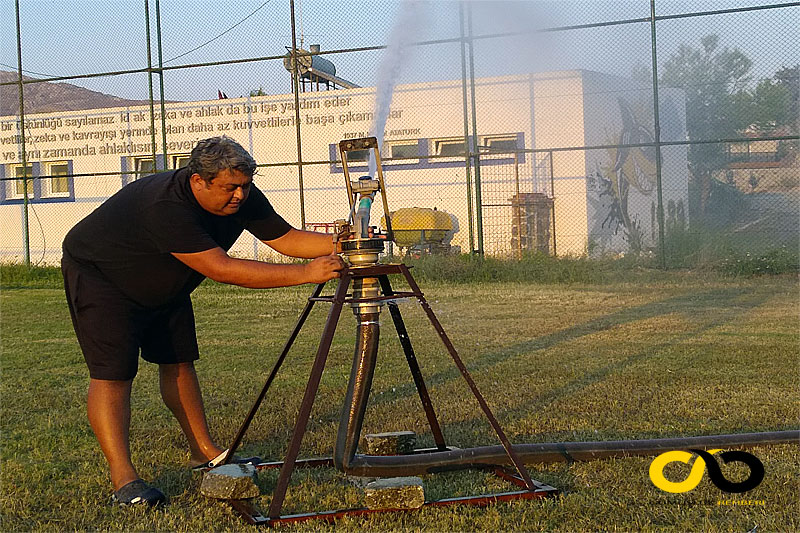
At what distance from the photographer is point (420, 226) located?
2086cm

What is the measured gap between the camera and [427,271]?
15.4m

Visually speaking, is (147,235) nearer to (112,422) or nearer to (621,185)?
(112,422)

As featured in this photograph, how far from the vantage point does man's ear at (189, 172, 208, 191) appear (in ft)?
14.8

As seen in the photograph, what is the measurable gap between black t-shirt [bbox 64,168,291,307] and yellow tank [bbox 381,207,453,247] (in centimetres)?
1562

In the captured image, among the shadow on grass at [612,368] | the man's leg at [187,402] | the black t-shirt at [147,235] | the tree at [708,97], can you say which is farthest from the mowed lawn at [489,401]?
the tree at [708,97]

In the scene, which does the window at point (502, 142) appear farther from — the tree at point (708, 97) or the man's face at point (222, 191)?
the man's face at point (222, 191)

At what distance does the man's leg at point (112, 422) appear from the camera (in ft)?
14.9

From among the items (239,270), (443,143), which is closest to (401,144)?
(443,143)

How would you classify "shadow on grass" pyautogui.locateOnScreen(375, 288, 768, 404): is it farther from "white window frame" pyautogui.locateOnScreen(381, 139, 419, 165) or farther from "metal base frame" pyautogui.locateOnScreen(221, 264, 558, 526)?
"white window frame" pyautogui.locateOnScreen(381, 139, 419, 165)

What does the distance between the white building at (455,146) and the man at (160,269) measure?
46.4 feet

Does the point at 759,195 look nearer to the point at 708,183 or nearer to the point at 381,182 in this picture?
the point at 708,183

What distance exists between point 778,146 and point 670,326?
10.8m

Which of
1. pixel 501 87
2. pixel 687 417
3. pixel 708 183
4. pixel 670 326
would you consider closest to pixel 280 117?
pixel 501 87

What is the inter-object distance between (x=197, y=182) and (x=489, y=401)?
8.97 feet
